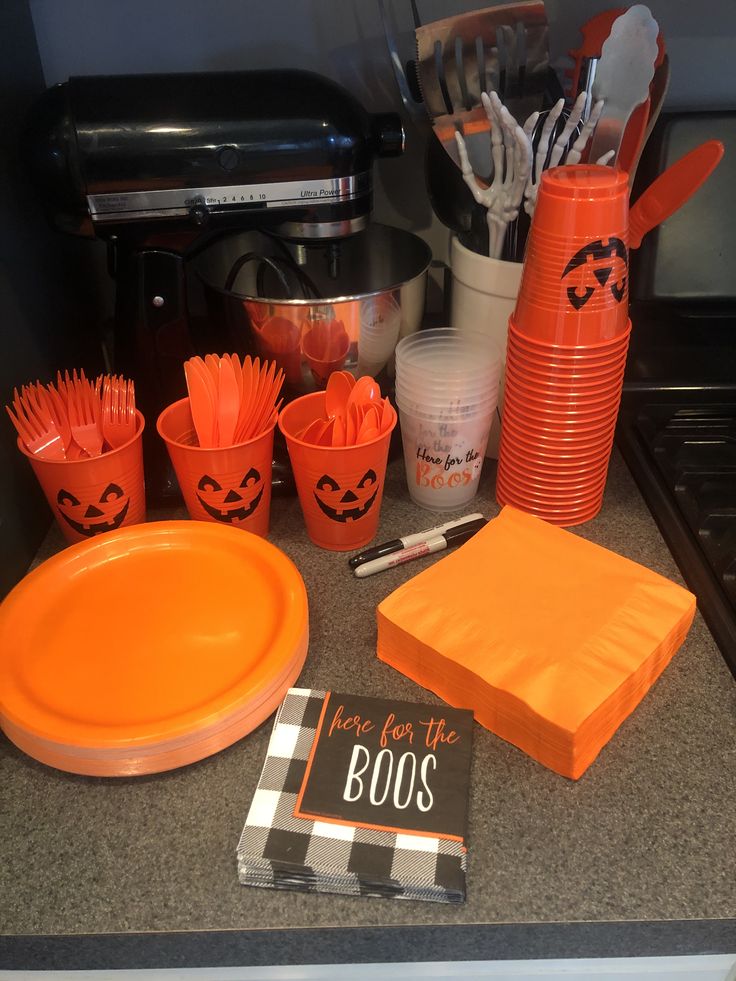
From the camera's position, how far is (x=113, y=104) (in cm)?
66

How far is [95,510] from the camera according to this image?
69cm

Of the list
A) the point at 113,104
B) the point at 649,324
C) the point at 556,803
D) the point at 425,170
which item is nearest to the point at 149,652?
the point at 556,803

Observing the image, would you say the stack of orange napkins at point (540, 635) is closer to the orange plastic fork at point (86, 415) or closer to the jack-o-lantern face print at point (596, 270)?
the jack-o-lantern face print at point (596, 270)

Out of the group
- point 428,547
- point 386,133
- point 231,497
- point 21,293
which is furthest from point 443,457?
point 21,293

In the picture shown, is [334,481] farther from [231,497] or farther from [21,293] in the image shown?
[21,293]

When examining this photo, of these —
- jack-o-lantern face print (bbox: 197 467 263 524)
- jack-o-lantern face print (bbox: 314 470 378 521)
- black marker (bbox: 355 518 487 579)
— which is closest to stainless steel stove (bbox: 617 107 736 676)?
black marker (bbox: 355 518 487 579)

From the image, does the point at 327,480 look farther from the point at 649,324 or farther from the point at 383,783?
the point at 649,324

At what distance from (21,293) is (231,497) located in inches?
11.2

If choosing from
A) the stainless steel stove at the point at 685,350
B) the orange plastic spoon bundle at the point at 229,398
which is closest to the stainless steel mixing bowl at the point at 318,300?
the orange plastic spoon bundle at the point at 229,398

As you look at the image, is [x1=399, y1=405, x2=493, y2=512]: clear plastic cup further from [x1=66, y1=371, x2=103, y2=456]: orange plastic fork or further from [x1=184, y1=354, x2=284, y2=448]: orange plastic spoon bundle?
[x1=66, y1=371, x2=103, y2=456]: orange plastic fork

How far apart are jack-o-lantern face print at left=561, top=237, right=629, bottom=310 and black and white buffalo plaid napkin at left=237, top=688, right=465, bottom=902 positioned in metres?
0.44

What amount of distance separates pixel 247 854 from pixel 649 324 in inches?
29.8

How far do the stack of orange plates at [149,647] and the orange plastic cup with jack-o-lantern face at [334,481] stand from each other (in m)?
0.07

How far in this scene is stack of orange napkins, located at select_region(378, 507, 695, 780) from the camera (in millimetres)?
535
